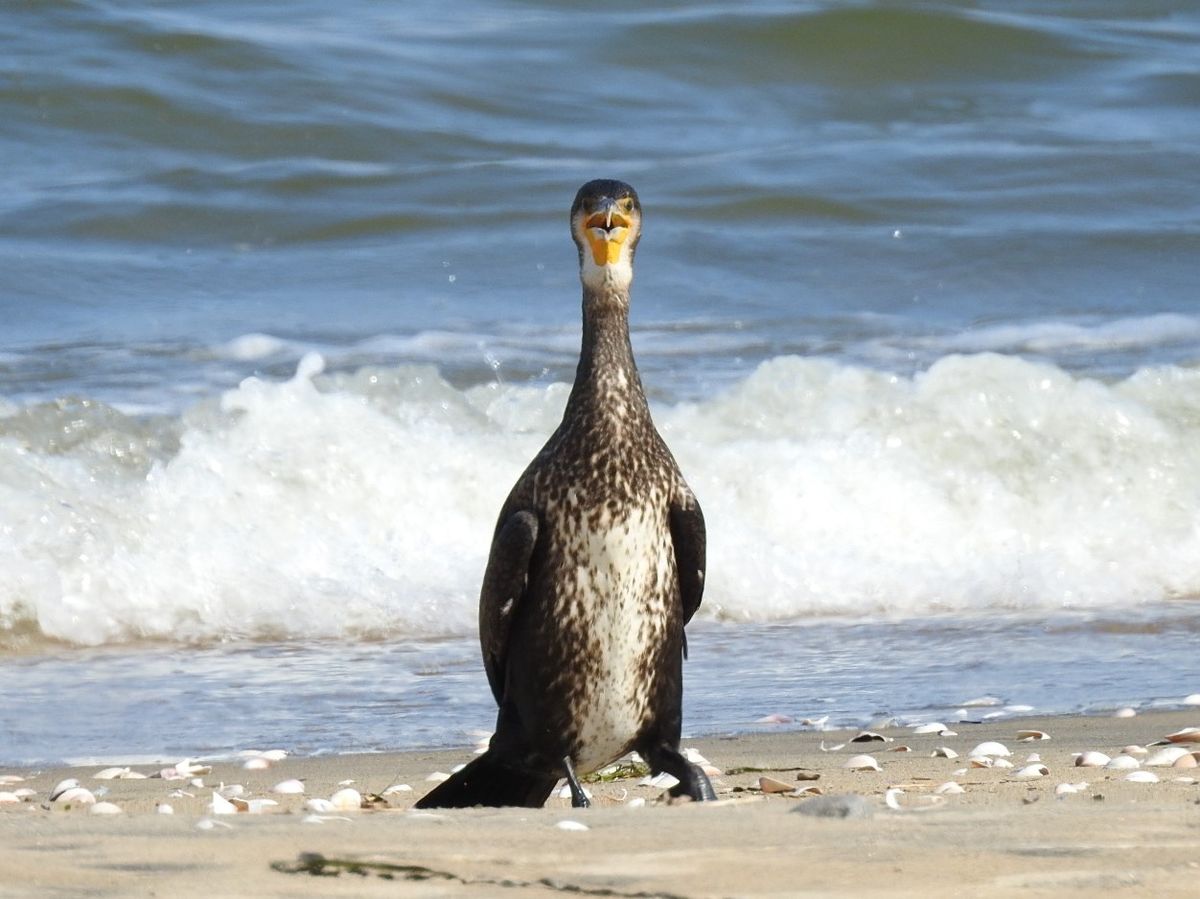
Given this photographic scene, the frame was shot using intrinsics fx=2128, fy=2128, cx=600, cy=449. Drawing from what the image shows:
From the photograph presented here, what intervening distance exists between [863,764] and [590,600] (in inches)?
34.4

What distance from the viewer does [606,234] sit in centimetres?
475

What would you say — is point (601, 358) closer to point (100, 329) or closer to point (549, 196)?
point (100, 329)

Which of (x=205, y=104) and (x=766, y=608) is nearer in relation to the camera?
(x=766, y=608)

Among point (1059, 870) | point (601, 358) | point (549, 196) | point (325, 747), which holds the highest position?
point (549, 196)

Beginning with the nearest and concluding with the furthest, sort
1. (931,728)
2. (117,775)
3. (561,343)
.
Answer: (117,775), (931,728), (561,343)

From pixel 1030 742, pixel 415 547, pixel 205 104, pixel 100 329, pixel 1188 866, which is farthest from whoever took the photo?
pixel 205 104

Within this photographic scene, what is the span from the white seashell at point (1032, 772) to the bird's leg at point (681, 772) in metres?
0.70

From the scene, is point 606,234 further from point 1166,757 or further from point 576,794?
point 1166,757

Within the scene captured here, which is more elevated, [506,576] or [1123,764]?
[506,576]

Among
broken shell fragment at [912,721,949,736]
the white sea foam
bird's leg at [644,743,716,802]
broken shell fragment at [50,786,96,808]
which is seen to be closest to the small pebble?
bird's leg at [644,743,716,802]

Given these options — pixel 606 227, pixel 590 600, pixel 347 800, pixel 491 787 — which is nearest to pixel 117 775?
pixel 347 800

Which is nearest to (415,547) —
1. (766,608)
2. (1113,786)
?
(766,608)

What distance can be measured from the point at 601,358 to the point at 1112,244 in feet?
31.4

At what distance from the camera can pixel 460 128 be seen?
15.0 m
